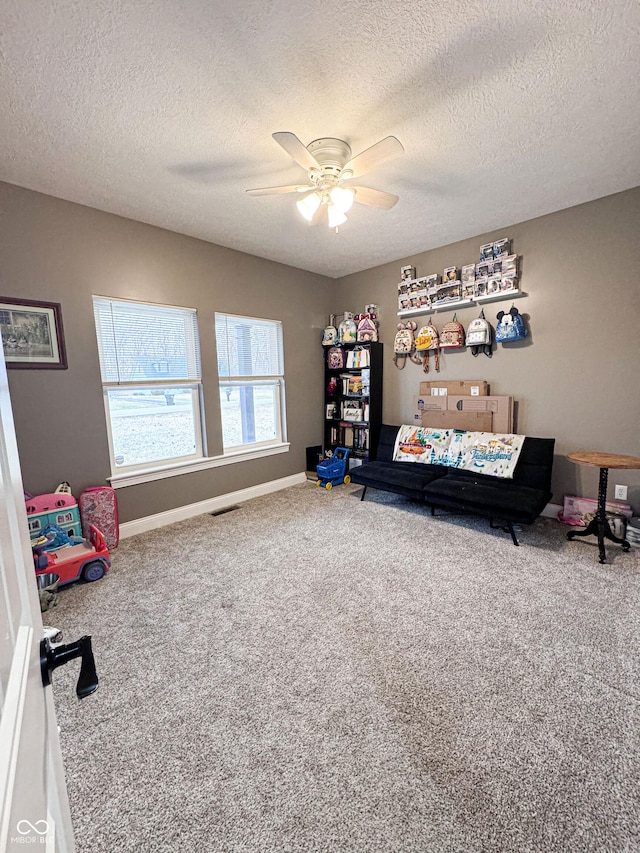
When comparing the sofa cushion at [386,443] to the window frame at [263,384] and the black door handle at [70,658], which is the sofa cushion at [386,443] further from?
the black door handle at [70,658]

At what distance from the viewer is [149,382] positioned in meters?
3.25

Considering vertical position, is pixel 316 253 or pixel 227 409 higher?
pixel 316 253

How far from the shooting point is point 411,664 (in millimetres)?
1683

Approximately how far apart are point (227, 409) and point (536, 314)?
3210mm

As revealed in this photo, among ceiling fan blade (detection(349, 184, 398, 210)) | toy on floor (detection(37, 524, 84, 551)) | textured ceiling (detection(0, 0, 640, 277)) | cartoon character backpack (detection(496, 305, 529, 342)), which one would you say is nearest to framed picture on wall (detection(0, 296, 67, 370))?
textured ceiling (detection(0, 0, 640, 277))

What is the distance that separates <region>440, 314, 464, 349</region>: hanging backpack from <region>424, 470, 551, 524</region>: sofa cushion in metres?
1.39

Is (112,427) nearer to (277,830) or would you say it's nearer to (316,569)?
(316,569)

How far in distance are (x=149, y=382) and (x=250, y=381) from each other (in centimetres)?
111

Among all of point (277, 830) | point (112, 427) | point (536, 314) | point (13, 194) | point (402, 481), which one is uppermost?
point (13, 194)

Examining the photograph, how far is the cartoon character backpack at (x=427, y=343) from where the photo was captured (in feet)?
13.0

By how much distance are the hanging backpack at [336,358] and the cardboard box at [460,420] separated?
1254mm

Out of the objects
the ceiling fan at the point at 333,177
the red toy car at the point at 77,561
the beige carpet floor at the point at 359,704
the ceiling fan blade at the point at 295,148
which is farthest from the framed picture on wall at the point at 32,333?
the ceiling fan blade at the point at 295,148

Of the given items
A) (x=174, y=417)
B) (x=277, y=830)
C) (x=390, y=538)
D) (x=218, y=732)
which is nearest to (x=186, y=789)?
(x=218, y=732)

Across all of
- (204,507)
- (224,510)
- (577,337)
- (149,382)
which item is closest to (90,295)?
(149,382)
